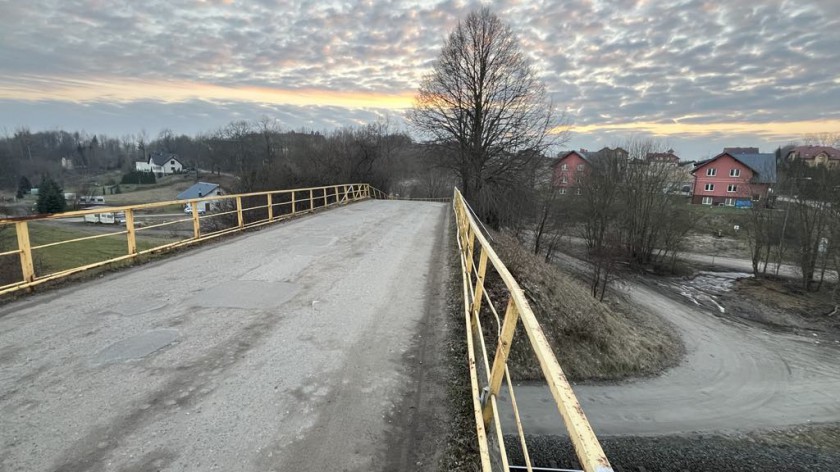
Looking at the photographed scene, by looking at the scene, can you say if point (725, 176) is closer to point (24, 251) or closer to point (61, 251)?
point (24, 251)

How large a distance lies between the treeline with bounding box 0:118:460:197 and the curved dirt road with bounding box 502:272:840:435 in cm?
1877

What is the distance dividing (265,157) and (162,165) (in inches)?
2837

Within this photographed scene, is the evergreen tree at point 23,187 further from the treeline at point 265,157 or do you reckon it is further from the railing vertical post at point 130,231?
the railing vertical post at point 130,231

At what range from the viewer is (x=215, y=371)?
11.9 ft

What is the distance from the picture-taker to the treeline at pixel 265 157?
112ft

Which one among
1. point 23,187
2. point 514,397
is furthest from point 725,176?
point 23,187

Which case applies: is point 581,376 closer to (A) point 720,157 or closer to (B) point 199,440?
(B) point 199,440

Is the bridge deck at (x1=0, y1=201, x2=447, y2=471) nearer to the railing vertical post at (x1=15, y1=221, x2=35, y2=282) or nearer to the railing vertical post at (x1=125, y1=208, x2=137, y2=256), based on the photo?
the railing vertical post at (x1=15, y1=221, x2=35, y2=282)

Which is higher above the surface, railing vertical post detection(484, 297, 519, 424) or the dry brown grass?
railing vertical post detection(484, 297, 519, 424)

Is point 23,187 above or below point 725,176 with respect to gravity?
below

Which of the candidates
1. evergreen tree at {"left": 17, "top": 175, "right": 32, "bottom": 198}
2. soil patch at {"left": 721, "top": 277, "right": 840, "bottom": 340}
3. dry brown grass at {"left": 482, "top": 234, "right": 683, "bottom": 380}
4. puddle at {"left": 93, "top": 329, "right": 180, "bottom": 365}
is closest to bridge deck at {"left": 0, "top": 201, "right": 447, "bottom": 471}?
puddle at {"left": 93, "top": 329, "right": 180, "bottom": 365}

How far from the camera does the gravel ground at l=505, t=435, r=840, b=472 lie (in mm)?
Result: 7072

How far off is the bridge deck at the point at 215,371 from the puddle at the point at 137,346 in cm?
2

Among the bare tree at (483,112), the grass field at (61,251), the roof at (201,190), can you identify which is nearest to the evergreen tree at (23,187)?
the roof at (201,190)
